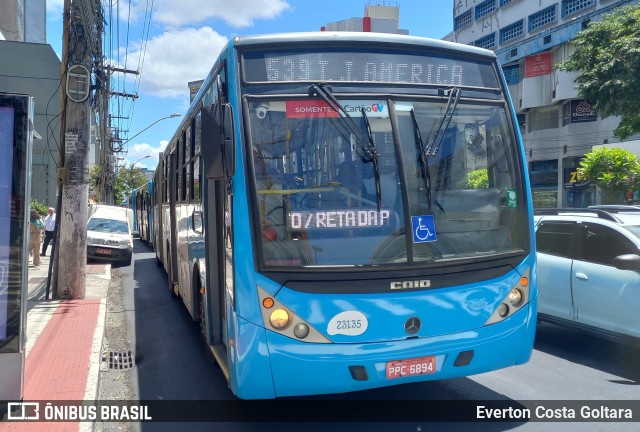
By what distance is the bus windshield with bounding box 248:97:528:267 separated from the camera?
4594mm

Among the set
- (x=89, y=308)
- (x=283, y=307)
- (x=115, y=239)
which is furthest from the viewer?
(x=115, y=239)

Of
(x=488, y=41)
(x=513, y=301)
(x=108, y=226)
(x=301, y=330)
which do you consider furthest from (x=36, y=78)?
(x=488, y=41)

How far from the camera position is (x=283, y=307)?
446 centimetres

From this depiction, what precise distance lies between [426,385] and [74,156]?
25.4 ft

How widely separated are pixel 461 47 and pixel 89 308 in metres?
7.84

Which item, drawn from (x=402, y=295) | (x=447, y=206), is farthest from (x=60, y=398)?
(x=447, y=206)

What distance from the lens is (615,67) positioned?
20.0m

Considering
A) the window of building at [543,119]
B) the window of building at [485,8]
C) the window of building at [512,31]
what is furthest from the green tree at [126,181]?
the window of building at [543,119]

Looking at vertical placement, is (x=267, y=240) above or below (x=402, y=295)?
above

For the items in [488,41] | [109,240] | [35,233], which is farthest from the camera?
[488,41]

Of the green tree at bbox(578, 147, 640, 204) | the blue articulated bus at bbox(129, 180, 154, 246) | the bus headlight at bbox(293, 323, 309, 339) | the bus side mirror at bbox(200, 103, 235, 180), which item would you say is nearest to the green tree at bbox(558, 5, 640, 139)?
the green tree at bbox(578, 147, 640, 204)

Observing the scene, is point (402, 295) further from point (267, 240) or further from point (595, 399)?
point (595, 399)

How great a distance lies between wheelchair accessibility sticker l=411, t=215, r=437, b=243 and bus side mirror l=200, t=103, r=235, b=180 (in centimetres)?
150

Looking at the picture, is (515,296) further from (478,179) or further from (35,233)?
(35,233)
